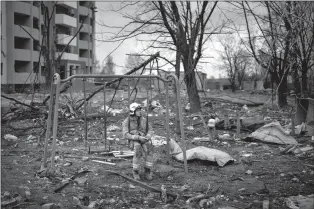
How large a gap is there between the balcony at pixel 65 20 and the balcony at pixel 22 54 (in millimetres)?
6490

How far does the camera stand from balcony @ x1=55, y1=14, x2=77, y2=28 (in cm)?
3756

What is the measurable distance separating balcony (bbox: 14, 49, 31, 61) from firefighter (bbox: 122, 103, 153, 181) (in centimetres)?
2826

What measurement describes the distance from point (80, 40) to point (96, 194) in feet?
135

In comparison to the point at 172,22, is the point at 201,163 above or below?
below

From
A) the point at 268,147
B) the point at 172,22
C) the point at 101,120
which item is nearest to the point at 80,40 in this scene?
the point at 172,22

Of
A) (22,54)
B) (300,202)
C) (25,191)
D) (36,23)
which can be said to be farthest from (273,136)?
(36,23)

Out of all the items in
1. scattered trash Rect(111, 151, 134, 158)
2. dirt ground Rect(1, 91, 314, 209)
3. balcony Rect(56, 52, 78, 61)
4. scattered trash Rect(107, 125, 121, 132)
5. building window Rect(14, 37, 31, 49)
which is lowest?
dirt ground Rect(1, 91, 314, 209)

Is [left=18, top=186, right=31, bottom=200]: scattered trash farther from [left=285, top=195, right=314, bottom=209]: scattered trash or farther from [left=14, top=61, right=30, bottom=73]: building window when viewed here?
[left=14, top=61, right=30, bottom=73]: building window

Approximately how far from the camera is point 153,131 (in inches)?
388

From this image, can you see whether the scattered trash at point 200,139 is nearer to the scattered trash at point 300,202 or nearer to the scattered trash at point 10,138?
the scattered trash at point 10,138

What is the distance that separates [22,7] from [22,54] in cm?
380

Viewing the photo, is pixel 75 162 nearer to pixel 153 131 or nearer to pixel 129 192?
pixel 129 192

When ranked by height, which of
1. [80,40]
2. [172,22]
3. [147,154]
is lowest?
[147,154]

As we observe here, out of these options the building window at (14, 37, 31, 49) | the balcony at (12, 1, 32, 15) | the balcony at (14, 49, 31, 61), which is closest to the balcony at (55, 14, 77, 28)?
the building window at (14, 37, 31, 49)
